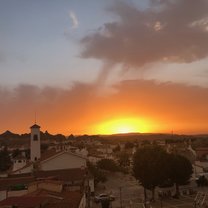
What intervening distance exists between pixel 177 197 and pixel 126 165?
4654cm

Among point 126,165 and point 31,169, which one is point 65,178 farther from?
point 126,165

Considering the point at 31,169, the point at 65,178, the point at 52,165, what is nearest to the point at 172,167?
the point at 65,178

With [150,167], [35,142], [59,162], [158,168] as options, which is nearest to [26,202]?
[150,167]

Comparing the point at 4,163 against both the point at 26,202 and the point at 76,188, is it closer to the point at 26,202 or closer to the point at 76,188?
the point at 76,188

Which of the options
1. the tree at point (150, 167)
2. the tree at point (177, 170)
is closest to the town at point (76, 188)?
the tree at point (150, 167)

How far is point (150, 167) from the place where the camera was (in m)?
44.9

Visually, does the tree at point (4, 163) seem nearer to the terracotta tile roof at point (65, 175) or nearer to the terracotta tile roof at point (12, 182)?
the terracotta tile roof at point (65, 175)

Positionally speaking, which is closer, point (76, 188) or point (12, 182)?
point (76, 188)

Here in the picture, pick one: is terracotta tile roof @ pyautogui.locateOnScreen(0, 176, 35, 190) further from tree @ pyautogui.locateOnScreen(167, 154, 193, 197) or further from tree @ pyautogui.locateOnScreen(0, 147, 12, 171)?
tree @ pyautogui.locateOnScreen(0, 147, 12, 171)

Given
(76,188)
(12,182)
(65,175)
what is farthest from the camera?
(65,175)

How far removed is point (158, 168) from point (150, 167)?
1001 millimetres

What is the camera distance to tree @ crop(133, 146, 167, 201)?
147ft

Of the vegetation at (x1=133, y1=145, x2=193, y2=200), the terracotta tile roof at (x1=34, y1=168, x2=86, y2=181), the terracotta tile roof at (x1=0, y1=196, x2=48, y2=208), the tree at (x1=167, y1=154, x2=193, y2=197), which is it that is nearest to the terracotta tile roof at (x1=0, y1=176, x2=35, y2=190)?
the terracotta tile roof at (x1=34, y1=168, x2=86, y2=181)

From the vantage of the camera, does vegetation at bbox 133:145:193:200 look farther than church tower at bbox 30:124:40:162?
No
